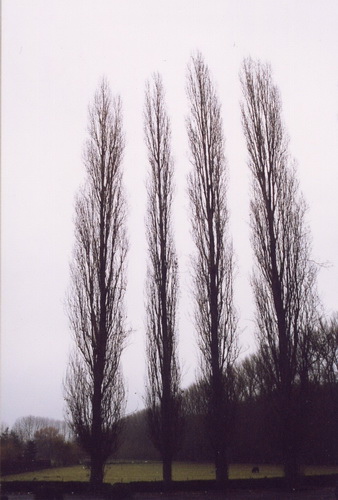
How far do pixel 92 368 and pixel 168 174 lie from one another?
730 cm

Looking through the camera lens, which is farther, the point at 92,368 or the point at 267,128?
the point at 267,128

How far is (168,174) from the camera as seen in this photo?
17.0 metres

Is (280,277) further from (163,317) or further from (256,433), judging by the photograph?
(256,433)

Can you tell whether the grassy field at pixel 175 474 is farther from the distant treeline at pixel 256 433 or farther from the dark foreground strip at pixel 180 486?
the dark foreground strip at pixel 180 486

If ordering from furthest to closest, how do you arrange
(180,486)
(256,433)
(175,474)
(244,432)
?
1. (244,432)
2. (256,433)
3. (175,474)
4. (180,486)

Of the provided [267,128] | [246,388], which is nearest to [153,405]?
[267,128]

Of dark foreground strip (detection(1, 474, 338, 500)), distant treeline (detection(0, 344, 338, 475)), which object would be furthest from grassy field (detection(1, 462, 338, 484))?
dark foreground strip (detection(1, 474, 338, 500))

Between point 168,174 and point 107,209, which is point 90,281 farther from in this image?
point 168,174

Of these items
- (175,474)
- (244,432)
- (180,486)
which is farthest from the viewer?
(244,432)

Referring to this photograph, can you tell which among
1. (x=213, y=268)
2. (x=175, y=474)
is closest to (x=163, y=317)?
(x=213, y=268)

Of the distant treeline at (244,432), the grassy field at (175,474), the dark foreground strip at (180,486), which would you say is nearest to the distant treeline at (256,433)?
the distant treeline at (244,432)

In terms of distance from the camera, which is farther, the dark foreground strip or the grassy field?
the grassy field

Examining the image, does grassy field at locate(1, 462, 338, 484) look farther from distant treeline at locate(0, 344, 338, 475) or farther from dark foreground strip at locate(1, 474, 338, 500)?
dark foreground strip at locate(1, 474, 338, 500)

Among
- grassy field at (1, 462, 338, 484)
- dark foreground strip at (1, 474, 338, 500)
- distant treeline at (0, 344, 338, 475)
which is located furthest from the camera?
grassy field at (1, 462, 338, 484)
